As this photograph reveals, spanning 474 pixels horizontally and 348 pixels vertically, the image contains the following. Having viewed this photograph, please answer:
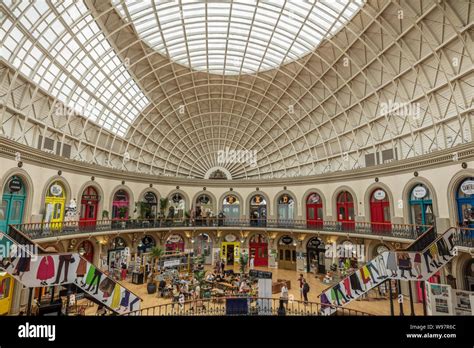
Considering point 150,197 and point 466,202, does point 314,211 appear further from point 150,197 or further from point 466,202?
point 150,197

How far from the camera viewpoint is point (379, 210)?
22016 mm

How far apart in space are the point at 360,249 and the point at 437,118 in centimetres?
1221

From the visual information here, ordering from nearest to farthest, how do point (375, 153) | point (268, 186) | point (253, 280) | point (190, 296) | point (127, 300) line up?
point (127, 300)
point (190, 296)
point (253, 280)
point (375, 153)
point (268, 186)

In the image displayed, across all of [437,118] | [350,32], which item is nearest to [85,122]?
[350,32]

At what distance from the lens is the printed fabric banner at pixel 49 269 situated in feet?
31.1

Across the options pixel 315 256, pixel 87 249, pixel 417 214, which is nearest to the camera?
Result: pixel 417 214

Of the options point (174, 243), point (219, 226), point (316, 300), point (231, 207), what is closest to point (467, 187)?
point (316, 300)

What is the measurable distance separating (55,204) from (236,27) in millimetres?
21972

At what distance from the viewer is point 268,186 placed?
31781 millimetres

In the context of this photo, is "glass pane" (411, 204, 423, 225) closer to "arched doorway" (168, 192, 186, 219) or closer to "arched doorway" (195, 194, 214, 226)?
"arched doorway" (195, 194, 214, 226)

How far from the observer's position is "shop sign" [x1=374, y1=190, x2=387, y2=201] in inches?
854
